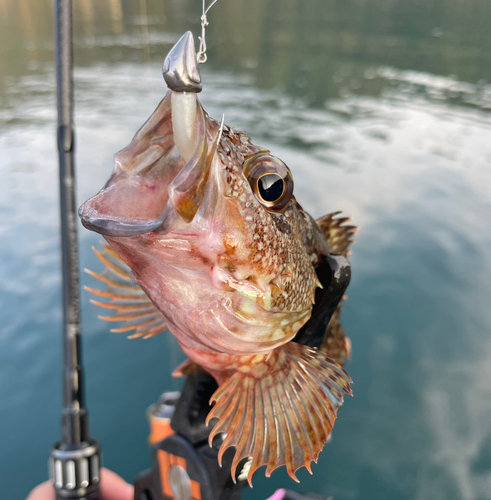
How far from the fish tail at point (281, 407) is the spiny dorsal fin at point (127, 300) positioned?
0.31 metres

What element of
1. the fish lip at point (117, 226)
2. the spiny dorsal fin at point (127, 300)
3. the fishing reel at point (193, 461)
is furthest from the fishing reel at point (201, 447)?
the fish lip at point (117, 226)

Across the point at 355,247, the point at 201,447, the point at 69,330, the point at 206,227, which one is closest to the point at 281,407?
the point at 201,447

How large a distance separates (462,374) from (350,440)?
35.9 inches

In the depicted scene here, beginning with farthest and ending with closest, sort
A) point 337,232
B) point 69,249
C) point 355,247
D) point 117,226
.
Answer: point 355,247 < point 69,249 < point 337,232 < point 117,226

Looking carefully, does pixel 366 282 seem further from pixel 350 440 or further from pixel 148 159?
pixel 148 159

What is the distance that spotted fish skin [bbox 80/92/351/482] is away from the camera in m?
0.63

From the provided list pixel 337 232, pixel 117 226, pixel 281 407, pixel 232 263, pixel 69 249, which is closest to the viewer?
pixel 117 226

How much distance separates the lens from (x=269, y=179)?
76 cm

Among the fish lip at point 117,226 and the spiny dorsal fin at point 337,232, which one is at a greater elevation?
the fish lip at point 117,226

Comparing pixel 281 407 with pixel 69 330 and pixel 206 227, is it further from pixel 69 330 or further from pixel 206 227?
pixel 69 330

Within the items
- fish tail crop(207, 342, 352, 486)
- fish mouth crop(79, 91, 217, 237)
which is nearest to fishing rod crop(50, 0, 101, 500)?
fish tail crop(207, 342, 352, 486)

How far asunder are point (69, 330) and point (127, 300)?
432 mm

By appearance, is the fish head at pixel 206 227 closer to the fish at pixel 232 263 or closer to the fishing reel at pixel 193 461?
the fish at pixel 232 263

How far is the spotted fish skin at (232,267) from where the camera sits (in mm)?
632
